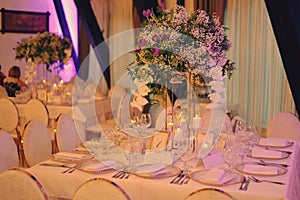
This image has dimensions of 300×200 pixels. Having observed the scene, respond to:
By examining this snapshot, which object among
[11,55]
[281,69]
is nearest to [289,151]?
[281,69]

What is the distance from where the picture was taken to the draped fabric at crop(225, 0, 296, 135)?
727 cm

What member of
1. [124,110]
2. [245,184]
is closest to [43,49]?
[124,110]

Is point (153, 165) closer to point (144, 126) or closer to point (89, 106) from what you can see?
point (144, 126)

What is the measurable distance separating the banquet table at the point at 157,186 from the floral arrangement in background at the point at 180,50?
677 millimetres

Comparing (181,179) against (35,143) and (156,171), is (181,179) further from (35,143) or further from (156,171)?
(35,143)

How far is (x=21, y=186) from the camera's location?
103 inches

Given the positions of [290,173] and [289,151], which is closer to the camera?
[290,173]

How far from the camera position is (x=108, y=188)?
239cm

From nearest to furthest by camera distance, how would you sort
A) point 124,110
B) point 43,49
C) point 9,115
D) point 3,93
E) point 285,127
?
point 285,127 → point 9,115 → point 124,110 → point 43,49 → point 3,93

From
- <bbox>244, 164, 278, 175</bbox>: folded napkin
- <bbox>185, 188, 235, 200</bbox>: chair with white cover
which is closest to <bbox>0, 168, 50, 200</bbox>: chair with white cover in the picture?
<bbox>185, 188, 235, 200</bbox>: chair with white cover

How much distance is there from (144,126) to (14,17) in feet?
21.9

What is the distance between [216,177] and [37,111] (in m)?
3.37

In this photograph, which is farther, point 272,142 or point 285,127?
point 285,127

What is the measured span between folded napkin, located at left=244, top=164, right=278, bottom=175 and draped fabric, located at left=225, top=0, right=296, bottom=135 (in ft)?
14.3
